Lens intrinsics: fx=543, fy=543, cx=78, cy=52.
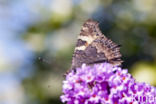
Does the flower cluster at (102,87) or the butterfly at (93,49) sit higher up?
the butterfly at (93,49)

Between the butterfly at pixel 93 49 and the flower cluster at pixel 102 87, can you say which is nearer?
the flower cluster at pixel 102 87

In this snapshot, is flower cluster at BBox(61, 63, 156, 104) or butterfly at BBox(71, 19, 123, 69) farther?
butterfly at BBox(71, 19, 123, 69)

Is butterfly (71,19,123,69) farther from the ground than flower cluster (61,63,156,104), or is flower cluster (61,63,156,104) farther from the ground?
butterfly (71,19,123,69)

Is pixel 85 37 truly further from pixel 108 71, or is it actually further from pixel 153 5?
pixel 153 5

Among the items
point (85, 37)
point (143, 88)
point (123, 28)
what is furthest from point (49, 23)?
point (143, 88)
